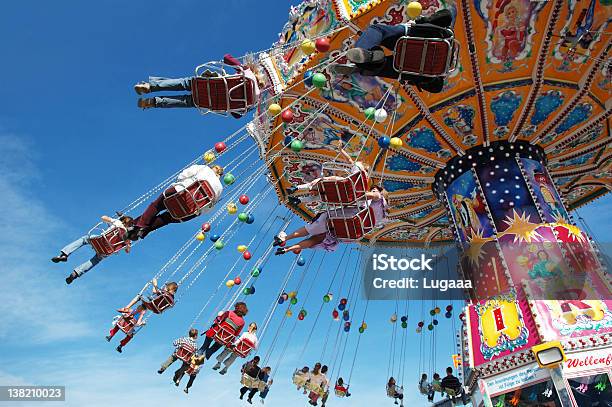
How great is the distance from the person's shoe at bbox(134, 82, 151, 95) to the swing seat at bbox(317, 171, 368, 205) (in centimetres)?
266

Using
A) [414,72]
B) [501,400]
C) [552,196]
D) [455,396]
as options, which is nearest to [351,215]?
[414,72]

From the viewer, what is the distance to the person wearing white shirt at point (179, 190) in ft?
22.1

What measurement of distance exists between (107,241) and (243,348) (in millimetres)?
3574

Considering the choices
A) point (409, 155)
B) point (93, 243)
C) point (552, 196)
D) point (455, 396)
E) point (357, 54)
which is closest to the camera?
point (357, 54)

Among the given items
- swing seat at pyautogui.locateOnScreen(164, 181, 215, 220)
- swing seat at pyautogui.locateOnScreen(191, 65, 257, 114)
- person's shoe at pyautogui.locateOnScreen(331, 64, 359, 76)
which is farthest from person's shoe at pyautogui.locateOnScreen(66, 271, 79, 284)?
person's shoe at pyautogui.locateOnScreen(331, 64, 359, 76)

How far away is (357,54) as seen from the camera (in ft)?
17.0

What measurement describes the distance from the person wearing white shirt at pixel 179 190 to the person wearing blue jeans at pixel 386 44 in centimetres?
261

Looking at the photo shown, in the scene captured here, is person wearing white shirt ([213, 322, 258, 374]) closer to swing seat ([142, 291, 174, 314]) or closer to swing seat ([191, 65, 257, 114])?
swing seat ([142, 291, 174, 314])

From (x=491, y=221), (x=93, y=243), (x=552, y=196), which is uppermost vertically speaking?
(x=552, y=196)

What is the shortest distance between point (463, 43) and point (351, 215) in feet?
11.5

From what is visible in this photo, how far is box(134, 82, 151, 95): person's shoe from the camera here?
19.3ft

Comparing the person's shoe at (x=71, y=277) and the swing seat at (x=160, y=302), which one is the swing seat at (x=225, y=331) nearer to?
the swing seat at (x=160, y=302)

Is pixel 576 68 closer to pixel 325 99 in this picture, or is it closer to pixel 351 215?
pixel 325 99

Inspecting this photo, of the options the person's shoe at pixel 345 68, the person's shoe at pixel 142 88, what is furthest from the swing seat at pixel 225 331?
the person's shoe at pixel 345 68
